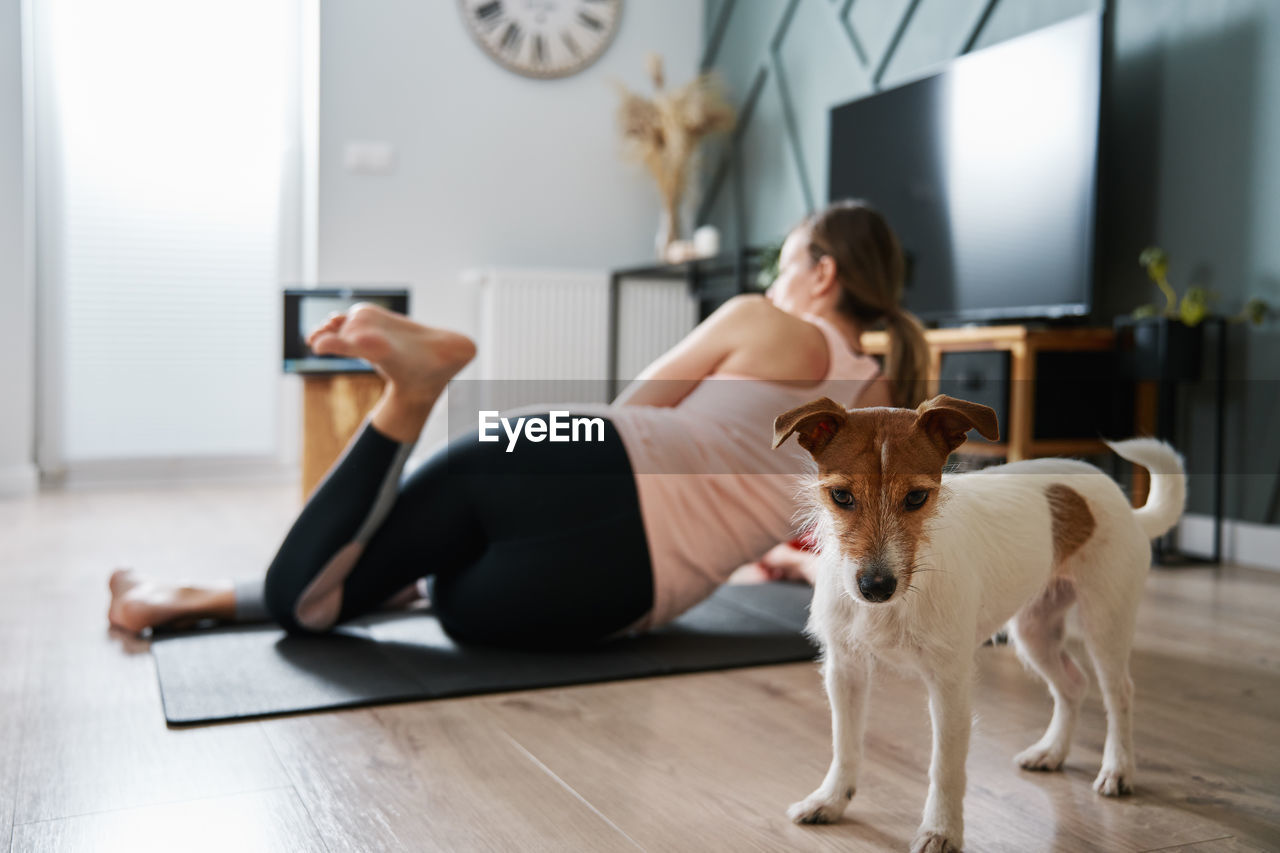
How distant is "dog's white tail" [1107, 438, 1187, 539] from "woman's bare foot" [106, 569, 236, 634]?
4.61ft

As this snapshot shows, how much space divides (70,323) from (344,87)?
140cm

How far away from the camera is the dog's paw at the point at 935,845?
0.93 m

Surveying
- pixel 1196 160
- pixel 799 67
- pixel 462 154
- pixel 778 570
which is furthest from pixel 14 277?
pixel 1196 160

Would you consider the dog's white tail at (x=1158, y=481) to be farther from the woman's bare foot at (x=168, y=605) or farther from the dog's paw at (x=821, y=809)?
the woman's bare foot at (x=168, y=605)

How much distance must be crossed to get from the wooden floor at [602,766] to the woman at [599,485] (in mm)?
168

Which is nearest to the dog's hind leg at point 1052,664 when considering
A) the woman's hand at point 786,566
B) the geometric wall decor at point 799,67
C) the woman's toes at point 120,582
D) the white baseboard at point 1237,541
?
the woman's hand at point 786,566

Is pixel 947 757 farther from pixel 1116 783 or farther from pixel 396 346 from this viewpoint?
pixel 396 346

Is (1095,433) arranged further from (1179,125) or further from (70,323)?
(70,323)

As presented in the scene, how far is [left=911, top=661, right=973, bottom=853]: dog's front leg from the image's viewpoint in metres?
0.90

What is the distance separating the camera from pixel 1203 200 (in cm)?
276

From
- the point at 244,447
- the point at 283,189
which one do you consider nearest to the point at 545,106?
the point at 283,189

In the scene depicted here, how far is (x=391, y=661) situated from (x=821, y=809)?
79 centimetres

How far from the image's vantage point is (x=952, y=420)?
Answer: 0.80m

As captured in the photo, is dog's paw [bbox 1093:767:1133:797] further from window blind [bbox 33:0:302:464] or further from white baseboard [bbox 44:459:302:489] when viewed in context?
window blind [bbox 33:0:302:464]
